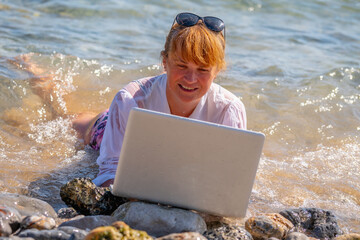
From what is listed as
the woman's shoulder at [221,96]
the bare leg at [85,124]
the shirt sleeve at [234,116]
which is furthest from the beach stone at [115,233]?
the bare leg at [85,124]

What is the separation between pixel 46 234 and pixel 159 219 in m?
0.66

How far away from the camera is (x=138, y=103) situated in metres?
3.95

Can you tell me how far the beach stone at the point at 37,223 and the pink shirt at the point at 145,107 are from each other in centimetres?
95

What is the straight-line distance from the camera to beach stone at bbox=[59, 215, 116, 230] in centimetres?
287

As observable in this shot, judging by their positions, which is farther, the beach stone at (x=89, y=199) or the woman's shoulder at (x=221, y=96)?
the woman's shoulder at (x=221, y=96)

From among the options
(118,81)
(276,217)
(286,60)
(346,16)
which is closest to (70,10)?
(118,81)

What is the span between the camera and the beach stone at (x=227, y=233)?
2.90 meters

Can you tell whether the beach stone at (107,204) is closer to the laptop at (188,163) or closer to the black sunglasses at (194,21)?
the laptop at (188,163)

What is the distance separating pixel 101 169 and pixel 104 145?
0.61 feet

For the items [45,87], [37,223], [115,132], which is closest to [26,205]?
[37,223]

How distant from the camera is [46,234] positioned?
2.56 meters

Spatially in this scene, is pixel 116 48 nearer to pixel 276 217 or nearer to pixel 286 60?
pixel 286 60

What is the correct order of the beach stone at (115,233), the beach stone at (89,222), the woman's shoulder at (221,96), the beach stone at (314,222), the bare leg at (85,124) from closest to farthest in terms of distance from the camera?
1. the beach stone at (115,233)
2. the beach stone at (89,222)
3. the beach stone at (314,222)
4. the woman's shoulder at (221,96)
5. the bare leg at (85,124)

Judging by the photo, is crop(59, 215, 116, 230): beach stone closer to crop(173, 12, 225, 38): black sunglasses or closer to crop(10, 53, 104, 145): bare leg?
crop(173, 12, 225, 38): black sunglasses
